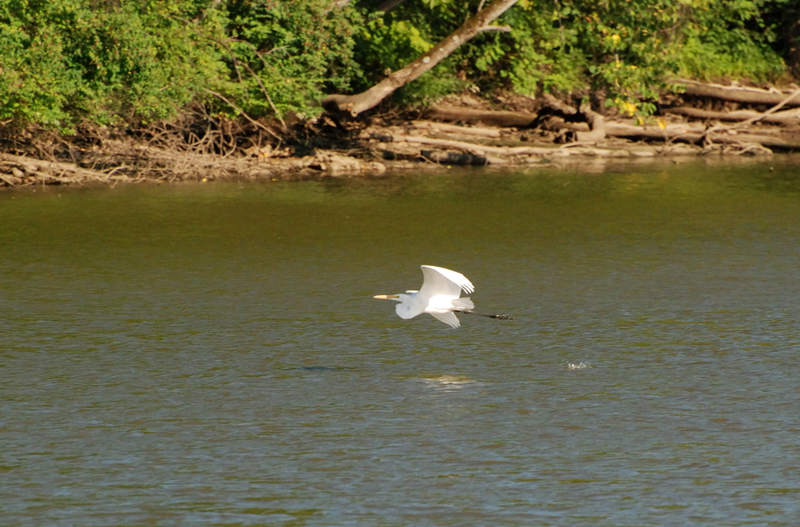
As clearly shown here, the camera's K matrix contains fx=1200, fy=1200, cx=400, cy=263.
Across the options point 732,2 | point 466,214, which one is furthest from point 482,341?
point 732,2

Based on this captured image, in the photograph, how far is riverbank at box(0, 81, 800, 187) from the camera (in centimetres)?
2448

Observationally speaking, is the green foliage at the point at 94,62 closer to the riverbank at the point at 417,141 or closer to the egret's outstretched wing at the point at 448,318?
the riverbank at the point at 417,141

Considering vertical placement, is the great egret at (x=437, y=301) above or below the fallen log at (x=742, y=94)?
below

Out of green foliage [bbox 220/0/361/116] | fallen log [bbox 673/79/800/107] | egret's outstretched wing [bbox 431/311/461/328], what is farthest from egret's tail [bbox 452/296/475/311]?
fallen log [bbox 673/79/800/107]

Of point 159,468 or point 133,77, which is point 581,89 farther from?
point 159,468

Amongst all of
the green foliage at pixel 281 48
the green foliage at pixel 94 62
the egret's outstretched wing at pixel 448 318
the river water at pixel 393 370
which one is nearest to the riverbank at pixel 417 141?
the green foliage at pixel 94 62

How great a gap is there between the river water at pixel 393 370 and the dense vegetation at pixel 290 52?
3.42 meters

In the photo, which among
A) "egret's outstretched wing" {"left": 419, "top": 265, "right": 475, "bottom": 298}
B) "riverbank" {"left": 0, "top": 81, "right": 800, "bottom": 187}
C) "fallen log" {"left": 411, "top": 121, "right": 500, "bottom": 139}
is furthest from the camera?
"fallen log" {"left": 411, "top": 121, "right": 500, "bottom": 139}

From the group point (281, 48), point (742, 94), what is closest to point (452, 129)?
point (281, 48)

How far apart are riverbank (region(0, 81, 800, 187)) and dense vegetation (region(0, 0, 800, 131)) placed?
888 mm

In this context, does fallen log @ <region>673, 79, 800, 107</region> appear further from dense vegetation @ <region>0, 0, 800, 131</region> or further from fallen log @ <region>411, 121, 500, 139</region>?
fallen log @ <region>411, 121, 500, 139</region>

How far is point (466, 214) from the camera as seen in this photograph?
19.9m

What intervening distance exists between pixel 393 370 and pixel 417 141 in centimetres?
1865

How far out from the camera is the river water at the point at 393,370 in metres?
7.53
